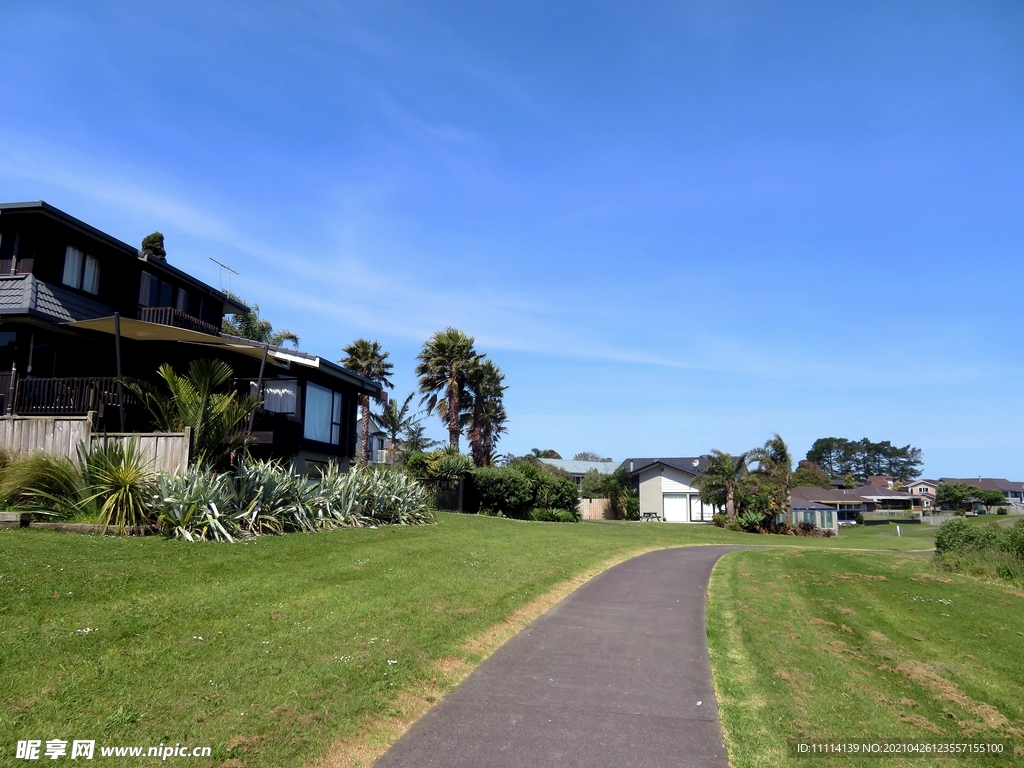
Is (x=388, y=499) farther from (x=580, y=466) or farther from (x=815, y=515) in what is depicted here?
(x=580, y=466)

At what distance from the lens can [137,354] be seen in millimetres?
23578

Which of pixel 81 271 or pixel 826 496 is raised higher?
pixel 81 271

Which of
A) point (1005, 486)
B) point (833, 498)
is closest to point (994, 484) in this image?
point (1005, 486)

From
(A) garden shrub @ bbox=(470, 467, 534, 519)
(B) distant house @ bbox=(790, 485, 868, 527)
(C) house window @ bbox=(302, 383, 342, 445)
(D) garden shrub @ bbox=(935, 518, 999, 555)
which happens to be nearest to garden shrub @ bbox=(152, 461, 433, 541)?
(C) house window @ bbox=(302, 383, 342, 445)

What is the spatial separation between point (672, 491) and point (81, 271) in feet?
161

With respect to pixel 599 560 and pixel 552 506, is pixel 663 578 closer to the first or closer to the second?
pixel 599 560

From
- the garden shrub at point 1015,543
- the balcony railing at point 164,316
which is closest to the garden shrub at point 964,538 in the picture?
the garden shrub at point 1015,543

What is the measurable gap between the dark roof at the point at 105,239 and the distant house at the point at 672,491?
4222 cm

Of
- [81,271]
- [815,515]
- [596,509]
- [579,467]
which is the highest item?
[81,271]

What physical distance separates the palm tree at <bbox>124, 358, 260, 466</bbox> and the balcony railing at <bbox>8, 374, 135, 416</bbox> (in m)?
2.85

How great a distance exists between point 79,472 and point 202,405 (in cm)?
A: 254

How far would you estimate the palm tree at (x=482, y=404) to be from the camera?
46.4 m

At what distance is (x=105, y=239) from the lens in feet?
72.4

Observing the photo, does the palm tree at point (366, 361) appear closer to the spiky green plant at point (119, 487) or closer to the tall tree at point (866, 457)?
the spiky green plant at point (119, 487)
